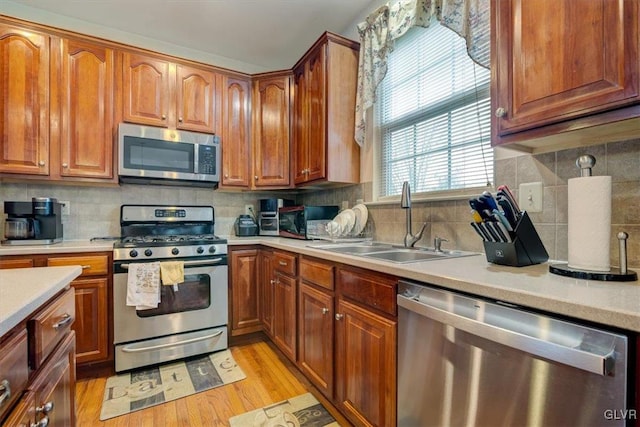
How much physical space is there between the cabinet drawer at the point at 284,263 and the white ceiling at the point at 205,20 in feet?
6.31

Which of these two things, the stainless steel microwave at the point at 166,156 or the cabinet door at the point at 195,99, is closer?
the stainless steel microwave at the point at 166,156

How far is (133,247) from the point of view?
207cm

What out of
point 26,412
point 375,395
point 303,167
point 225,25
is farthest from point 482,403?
point 225,25

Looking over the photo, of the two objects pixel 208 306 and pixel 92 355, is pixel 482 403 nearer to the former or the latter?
pixel 208 306

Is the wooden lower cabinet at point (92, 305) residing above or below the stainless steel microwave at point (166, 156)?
below

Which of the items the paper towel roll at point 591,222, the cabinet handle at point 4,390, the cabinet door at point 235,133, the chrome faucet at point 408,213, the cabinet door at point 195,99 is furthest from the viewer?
the cabinet door at point 235,133

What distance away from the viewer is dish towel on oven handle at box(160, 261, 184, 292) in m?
2.09

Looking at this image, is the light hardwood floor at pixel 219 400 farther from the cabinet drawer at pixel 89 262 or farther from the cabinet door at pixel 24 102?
the cabinet door at pixel 24 102

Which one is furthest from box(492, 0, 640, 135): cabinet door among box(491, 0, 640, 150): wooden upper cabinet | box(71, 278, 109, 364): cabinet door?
box(71, 278, 109, 364): cabinet door

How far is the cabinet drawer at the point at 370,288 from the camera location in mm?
1190

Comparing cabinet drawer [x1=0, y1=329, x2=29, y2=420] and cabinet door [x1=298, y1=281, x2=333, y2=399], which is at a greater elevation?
cabinet drawer [x1=0, y1=329, x2=29, y2=420]

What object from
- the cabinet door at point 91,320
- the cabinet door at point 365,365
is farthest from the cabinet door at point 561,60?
the cabinet door at point 91,320

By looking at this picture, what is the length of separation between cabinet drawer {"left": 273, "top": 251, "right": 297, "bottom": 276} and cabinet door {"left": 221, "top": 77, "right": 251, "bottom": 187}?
932 mm

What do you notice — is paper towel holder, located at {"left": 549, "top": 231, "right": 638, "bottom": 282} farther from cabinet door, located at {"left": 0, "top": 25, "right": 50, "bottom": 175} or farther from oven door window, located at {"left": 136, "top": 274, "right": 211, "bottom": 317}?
cabinet door, located at {"left": 0, "top": 25, "right": 50, "bottom": 175}
